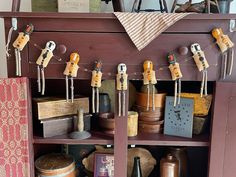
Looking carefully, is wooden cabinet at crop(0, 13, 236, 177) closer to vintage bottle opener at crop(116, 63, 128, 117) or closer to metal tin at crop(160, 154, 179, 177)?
vintage bottle opener at crop(116, 63, 128, 117)

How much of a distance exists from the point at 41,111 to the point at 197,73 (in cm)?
63

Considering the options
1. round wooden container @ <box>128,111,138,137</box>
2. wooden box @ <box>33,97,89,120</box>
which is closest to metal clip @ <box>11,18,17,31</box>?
wooden box @ <box>33,97,89,120</box>

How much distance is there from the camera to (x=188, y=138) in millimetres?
1102

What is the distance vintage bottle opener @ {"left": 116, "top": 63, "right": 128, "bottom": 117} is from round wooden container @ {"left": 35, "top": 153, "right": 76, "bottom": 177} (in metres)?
0.37

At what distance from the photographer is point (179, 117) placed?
44.0 inches

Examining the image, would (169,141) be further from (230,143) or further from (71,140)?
(71,140)

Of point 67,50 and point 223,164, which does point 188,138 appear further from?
point 67,50

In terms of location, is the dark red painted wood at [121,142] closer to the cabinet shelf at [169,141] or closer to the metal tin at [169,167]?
the cabinet shelf at [169,141]

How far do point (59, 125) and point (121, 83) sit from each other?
1.11ft

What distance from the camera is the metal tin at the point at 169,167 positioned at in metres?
1.15

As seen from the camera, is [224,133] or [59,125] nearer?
[224,133]

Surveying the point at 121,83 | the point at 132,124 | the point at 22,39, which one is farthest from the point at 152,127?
the point at 22,39

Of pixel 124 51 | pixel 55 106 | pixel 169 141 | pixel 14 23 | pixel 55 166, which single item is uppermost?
pixel 14 23

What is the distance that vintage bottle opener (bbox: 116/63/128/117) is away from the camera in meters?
0.99
